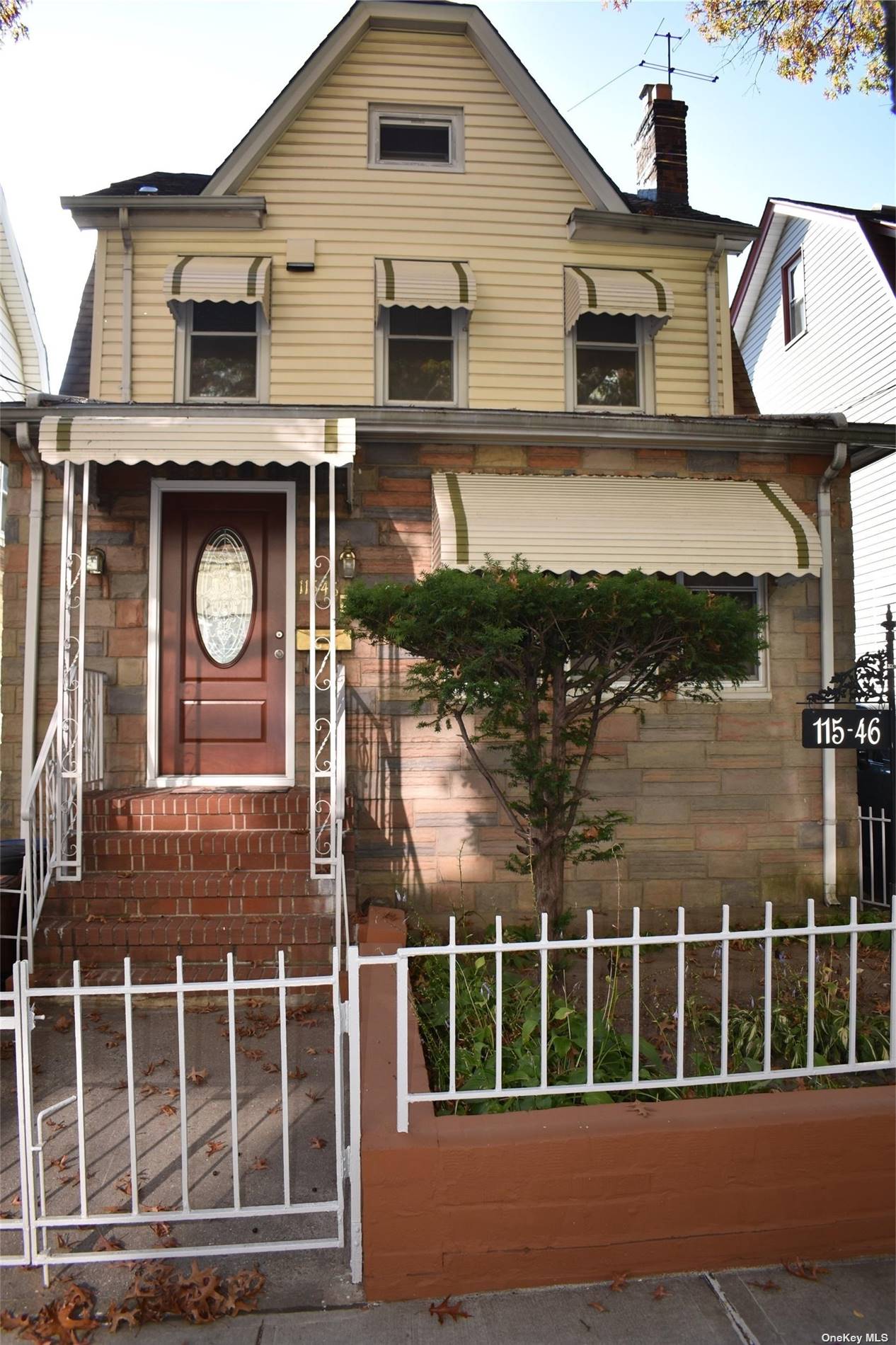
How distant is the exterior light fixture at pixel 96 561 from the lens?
711cm

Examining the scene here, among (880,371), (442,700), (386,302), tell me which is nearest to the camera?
(442,700)

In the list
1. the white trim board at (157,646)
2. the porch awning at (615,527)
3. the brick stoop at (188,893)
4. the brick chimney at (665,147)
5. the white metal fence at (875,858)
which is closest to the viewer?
the brick stoop at (188,893)

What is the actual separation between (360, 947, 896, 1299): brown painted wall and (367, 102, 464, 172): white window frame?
8432mm

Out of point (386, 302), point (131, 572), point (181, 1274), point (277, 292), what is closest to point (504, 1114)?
point (181, 1274)

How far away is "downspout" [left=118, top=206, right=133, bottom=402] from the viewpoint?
324 inches

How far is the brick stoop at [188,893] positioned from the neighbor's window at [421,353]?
4.04 meters

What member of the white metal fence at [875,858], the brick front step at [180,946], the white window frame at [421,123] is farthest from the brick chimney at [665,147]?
the brick front step at [180,946]

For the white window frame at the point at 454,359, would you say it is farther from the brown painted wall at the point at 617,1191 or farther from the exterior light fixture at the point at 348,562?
the brown painted wall at the point at 617,1191

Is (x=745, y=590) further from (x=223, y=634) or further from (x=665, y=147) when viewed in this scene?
(x=665, y=147)

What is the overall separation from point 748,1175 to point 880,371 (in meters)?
12.6

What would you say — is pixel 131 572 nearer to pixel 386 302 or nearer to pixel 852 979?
pixel 386 302

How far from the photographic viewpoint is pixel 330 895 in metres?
6.07

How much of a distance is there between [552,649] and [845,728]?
134cm

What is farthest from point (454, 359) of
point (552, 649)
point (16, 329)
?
point (16, 329)
